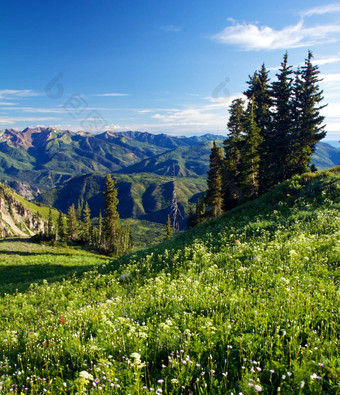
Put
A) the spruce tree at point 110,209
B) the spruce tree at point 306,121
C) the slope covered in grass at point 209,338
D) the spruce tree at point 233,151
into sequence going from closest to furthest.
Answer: the slope covered in grass at point 209,338, the spruce tree at point 306,121, the spruce tree at point 233,151, the spruce tree at point 110,209

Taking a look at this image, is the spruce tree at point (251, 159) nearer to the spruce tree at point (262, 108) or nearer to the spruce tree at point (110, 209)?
the spruce tree at point (262, 108)

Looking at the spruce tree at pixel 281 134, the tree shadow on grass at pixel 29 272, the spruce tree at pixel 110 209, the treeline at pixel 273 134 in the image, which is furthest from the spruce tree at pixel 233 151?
the tree shadow on grass at pixel 29 272

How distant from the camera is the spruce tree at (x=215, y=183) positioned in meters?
48.8

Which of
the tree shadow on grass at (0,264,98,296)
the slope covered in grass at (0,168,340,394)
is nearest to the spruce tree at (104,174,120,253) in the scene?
the tree shadow on grass at (0,264,98,296)

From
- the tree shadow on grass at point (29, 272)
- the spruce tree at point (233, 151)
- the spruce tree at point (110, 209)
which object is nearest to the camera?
the tree shadow on grass at point (29, 272)

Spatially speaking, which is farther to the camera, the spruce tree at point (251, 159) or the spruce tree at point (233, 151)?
the spruce tree at point (233, 151)

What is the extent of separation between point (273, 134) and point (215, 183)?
14.5 m

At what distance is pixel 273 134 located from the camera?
39.3 metres

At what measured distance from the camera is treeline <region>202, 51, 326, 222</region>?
35.0 m

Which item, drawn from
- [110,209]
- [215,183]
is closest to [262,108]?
[215,183]

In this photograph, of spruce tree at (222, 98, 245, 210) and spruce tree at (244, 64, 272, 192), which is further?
spruce tree at (222, 98, 245, 210)

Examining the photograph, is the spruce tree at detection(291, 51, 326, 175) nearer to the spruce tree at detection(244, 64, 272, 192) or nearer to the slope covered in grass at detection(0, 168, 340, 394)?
the spruce tree at detection(244, 64, 272, 192)

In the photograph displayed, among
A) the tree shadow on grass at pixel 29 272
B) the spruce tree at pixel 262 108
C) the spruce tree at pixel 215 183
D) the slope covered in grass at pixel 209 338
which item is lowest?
the tree shadow on grass at pixel 29 272

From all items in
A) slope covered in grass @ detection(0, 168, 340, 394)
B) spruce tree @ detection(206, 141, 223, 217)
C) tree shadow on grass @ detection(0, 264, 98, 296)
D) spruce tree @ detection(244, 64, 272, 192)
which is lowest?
tree shadow on grass @ detection(0, 264, 98, 296)
